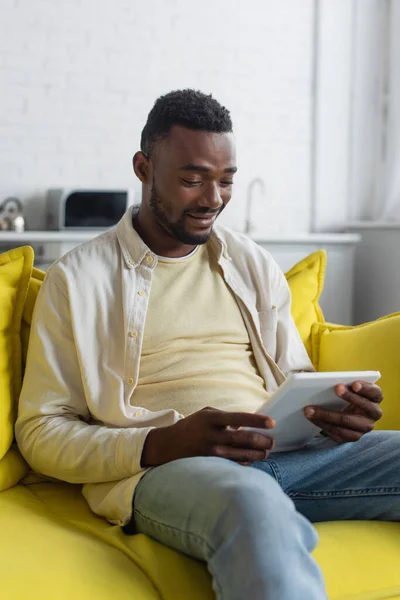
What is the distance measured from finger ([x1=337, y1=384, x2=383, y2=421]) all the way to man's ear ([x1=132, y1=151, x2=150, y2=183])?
695 millimetres

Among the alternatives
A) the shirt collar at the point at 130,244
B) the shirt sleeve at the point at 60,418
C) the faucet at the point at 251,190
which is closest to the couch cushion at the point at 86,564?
the shirt sleeve at the point at 60,418

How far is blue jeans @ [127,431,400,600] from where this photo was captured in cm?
119

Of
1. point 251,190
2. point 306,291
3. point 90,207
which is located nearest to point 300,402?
point 306,291

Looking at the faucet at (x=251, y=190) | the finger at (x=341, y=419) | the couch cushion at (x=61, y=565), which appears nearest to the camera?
the couch cushion at (x=61, y=565)

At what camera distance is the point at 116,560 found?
1.43m

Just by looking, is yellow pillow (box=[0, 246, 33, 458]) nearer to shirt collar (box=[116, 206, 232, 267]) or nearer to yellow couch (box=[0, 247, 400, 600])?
yellow couch (box=[0, 247, 400, 600])

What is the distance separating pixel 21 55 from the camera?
13.7ft

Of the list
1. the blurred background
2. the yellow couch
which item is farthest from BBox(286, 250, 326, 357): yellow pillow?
the blurred background

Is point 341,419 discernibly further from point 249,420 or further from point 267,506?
point 267,506

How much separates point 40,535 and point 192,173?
795mm

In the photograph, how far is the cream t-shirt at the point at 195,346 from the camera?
1.74 m

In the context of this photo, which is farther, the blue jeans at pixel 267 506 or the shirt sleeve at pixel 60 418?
the shirt sleeve at pixel 60 418

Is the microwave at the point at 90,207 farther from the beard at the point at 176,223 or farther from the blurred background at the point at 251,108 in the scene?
the beard at the point at 176,223

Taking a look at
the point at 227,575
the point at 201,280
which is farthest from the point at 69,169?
the point at 227,575
